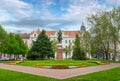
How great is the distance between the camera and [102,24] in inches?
2100

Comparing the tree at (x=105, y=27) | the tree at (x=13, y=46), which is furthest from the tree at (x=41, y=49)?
the tree at (x=105, y=27)

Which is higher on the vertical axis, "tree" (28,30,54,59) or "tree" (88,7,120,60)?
"tree" (88,7,120,60)

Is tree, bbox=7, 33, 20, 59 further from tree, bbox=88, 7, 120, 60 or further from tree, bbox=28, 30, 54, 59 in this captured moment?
tree, bbox=88, 7, 120, 60

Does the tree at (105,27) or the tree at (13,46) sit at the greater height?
the tree at (105,27)

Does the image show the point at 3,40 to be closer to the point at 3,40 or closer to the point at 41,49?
the point at 3,40

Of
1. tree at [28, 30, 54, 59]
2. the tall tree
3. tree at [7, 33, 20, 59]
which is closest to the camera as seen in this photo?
the tall tree

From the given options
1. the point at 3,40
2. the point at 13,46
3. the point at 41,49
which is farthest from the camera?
the point at 13,46

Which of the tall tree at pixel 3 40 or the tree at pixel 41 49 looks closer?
the tall tree at pixel 3 40

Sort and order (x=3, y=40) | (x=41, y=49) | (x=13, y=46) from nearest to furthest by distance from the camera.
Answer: (x=3, y=40) < (x=41, y=49) < (x=13, y=46)

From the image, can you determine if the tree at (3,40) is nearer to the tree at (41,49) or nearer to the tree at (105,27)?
the tree at (41,49)

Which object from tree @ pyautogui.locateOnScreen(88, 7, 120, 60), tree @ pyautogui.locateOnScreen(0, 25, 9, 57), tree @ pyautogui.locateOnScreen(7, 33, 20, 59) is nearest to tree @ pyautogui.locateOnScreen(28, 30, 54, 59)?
tree @ pyautogui.locateOnScreen(7, 33, 20, 59)

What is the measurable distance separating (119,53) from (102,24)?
40869 millimetres

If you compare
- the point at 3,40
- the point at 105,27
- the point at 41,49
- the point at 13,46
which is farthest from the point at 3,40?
the point at 105,27

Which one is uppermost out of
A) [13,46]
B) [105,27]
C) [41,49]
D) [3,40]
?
[105,27]
